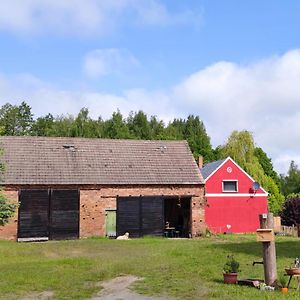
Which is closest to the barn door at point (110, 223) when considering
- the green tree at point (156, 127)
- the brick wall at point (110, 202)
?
the brick wall at point (110, 202)

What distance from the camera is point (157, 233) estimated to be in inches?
1256

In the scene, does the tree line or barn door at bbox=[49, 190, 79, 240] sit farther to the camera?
the tree line

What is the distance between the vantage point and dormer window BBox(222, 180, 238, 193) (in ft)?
125

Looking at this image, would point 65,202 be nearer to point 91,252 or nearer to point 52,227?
point 52,227

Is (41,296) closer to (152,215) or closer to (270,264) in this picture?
(270,264)

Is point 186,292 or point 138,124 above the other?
point 138,124

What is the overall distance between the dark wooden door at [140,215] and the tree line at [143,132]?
82.7 feet

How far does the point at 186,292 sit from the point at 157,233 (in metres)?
20.7

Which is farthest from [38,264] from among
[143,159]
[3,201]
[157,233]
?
[143,159]

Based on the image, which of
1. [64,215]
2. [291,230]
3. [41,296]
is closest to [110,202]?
[64,215]

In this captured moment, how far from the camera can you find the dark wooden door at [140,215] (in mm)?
31312

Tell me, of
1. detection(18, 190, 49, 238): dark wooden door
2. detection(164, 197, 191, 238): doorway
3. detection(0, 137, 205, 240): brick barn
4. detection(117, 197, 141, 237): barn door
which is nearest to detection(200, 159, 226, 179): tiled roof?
detection(0, 137, 205, 240): brick barn

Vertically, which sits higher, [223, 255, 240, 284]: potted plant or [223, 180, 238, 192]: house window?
[223, 180, 238, 192]: house window

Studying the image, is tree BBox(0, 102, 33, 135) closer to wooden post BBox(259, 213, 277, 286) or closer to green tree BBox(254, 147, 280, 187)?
green tree BBox(254, 147, 280, 187)
